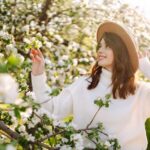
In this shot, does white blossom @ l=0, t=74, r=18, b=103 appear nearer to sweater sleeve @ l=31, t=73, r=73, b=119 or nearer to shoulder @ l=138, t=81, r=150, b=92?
sweater sleeve @ l=31, t=73, r=73, b=119

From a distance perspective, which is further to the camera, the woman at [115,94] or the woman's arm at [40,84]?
the woman at [115,94]

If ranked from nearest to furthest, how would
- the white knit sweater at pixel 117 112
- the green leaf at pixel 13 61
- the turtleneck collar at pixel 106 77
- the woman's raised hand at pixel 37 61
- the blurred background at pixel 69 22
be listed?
the green leaf at pixel 13 61 < the woman's raised hand at pixel 37 61 < the white knit sweater at pixel 117 112 < the turtleneck collar at pixel 106 77 < the blurred background at pixel 69 22

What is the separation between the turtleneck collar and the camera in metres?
3.44

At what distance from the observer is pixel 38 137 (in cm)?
287

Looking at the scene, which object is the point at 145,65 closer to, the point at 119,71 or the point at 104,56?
the point at 119,71

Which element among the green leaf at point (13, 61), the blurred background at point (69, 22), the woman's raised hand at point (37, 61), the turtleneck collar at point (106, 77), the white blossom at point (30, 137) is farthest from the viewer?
the blurred background at point (69, 22)

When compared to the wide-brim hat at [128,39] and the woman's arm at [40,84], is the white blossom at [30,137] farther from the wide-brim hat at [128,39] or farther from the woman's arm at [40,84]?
the wide-brim hat at [128,39]

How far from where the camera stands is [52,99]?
129 inches

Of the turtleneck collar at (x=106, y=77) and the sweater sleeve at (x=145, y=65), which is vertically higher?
the sweater sleeve at (x=145, y=65)

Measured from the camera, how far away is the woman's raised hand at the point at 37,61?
3061 millimetres

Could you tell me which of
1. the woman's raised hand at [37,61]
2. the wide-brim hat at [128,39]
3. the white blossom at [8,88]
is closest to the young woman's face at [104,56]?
the wide-brim hat at [128,39]

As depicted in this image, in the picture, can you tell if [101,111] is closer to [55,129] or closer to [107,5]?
[55,129]

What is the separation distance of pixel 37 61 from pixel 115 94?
21.8 inches

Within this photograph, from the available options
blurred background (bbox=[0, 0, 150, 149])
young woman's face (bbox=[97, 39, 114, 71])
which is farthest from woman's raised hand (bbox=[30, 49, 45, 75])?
blurred background (bbox=[0, 0, 150, 149])
